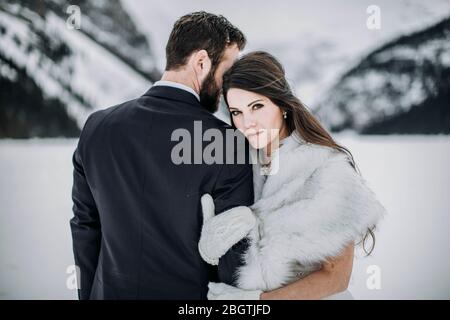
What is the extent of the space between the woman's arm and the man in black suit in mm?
128

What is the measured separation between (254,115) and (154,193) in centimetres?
32

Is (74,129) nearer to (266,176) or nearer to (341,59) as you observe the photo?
(341,59)

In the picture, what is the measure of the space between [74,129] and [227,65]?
2.10 meters

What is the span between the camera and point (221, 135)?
1047 mm

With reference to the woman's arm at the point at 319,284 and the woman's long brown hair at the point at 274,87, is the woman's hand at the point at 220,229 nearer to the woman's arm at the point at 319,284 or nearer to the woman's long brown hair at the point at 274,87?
the woman's arm at the point at 319,284

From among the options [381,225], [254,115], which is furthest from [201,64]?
[381,225]

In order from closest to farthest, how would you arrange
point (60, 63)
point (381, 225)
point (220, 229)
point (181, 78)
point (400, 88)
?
point (220, 229) → point (181, 78) → point (381, 225) → point (60, 63) → point (400, 88)

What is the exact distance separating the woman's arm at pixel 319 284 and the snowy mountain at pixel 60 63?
88.5 inches

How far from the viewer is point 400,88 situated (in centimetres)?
310

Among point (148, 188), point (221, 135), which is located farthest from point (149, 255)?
point (221, 135)

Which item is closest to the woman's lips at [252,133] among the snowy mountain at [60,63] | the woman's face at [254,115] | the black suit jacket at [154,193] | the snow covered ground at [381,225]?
the woman's face at [254,115]

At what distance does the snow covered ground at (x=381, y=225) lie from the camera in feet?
9.14

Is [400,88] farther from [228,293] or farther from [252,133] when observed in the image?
[228,293]

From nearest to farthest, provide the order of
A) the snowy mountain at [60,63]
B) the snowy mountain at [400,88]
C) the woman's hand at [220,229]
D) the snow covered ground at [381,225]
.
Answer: the woman's hand at [220,229] < the snow covered ground at [381,225] < the snowy mountain at [60,63] < the snowy mountain at [400,88]
